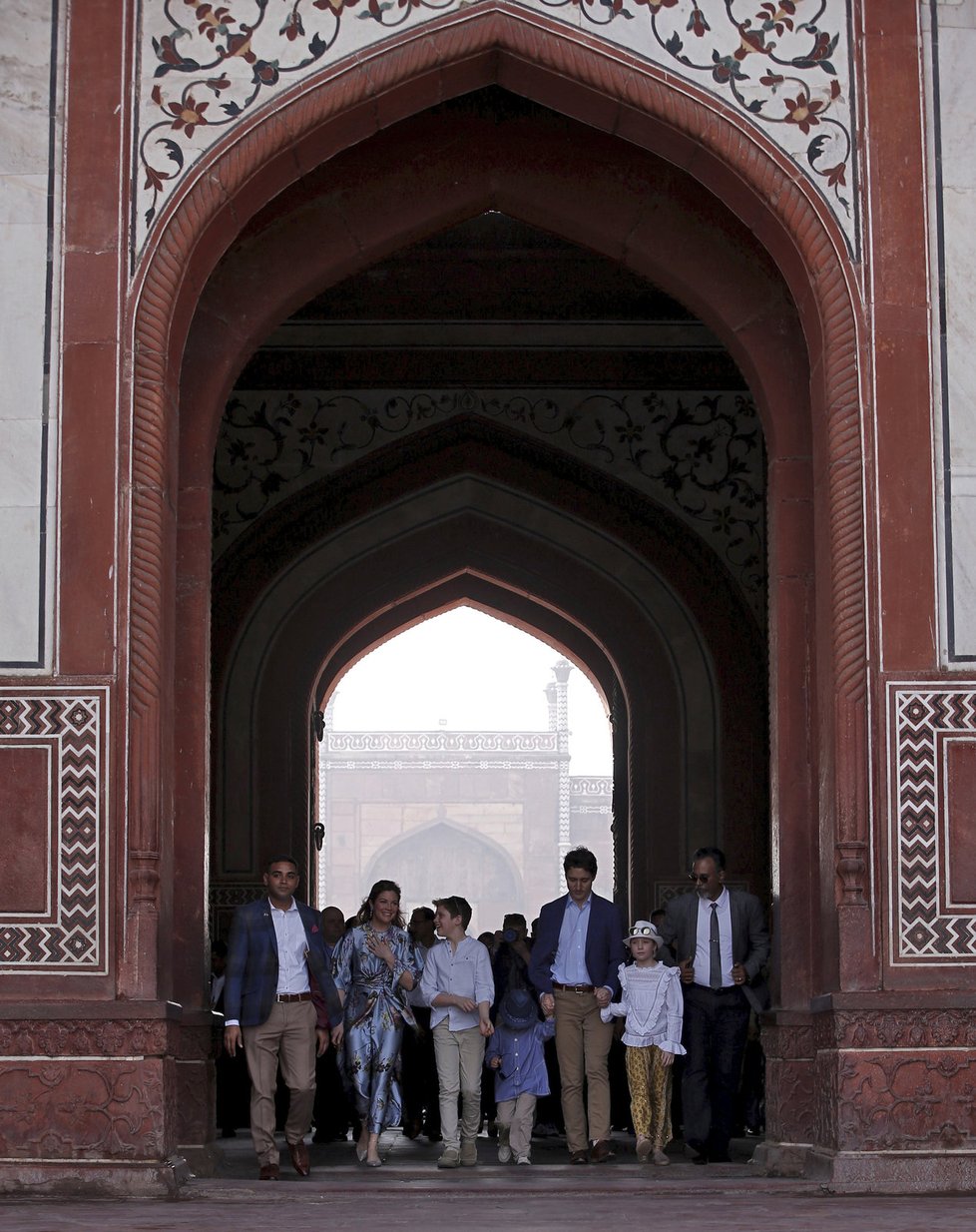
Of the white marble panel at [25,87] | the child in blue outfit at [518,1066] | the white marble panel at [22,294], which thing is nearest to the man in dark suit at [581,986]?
the child in blue outfit at [518,1066]

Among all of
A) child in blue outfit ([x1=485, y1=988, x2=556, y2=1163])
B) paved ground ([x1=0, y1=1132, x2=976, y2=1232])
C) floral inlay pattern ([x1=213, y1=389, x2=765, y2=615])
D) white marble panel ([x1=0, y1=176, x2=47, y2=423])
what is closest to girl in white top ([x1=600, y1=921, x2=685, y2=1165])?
paved ground ([x1=0, y1=1132, x2=976, y2=1232])

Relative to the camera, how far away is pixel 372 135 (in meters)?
8.03

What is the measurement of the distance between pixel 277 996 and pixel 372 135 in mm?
3083

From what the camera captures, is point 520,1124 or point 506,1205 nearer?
point 506,1205

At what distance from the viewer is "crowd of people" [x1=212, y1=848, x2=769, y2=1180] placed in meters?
7.88

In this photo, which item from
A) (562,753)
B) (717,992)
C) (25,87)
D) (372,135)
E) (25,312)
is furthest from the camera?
(562,753)

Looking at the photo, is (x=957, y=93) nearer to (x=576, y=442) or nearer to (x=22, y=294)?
(x=22, y=294)

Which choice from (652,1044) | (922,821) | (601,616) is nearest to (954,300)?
(922,821)

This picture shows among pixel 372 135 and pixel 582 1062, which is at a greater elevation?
pixel 372 135

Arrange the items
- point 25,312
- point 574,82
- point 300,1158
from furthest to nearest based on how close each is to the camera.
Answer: point 300,1158 < point 574,82 < point 25,312

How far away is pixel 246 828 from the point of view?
38.8ft

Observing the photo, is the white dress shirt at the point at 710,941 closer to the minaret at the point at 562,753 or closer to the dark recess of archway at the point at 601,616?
the dark recess of archway at the point at 601,616

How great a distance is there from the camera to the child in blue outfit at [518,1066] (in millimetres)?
8461

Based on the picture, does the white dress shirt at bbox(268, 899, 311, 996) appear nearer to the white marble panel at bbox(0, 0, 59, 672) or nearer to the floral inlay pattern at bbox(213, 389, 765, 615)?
the white marble panel at bbox(0, 0, 59, 672)
